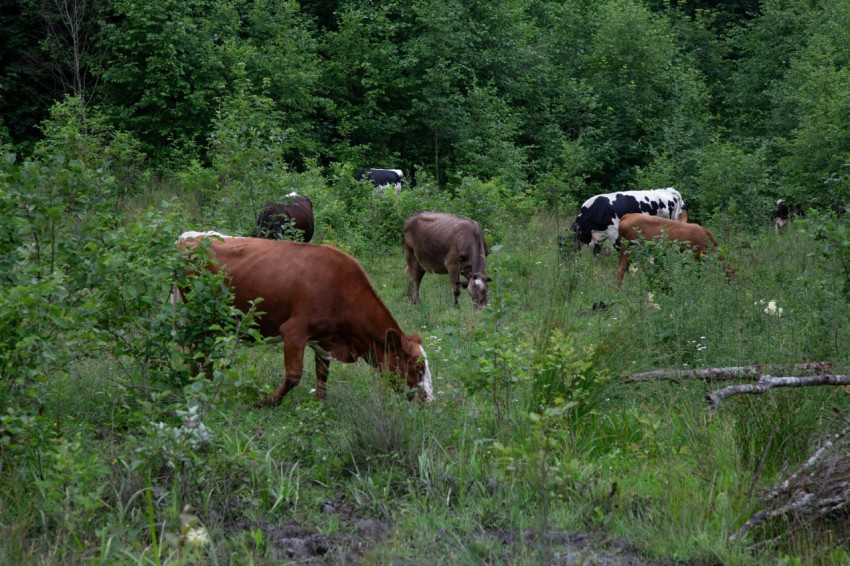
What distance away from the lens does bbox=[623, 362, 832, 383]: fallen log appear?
259 inches

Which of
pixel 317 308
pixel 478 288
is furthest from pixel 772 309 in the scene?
pixel 317 308

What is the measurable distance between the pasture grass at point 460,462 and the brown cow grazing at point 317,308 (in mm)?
322

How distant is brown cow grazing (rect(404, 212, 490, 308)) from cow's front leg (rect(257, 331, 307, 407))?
18.6 ft

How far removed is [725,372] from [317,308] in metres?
3.31

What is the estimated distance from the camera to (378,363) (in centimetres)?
793

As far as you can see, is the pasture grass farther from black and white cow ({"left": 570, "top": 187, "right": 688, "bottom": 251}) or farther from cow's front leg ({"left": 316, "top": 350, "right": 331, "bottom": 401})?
black and white cow ({"left": 570, "top": 187, "right": 688, "bottom": 251})

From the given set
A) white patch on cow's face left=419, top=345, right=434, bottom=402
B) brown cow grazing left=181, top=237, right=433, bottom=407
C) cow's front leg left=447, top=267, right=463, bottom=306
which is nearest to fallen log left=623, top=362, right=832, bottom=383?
white patch on cow's face left=419, top=345, right=434, bottom=402

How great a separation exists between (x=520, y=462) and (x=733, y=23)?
141 feet

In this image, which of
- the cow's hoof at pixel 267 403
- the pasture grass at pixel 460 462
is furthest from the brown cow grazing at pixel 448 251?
the cow's hoof at pixel 267 403

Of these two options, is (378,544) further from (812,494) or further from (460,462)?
(812,494)

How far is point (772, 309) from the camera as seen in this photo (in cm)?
975

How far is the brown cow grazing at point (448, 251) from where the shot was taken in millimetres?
13844

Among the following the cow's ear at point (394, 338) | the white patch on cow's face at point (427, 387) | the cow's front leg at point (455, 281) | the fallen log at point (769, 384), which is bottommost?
the cow's front leg at point (455, 281)

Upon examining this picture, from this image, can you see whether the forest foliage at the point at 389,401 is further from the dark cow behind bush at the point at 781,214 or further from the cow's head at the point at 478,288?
the dark cow behind bush at the point at 781,214
